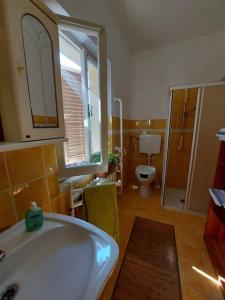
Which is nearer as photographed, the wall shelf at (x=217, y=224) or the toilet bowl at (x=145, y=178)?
the wall shelf at (x=217, y=224)

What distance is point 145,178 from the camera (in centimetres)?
228

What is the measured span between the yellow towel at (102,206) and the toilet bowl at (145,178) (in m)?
1.19

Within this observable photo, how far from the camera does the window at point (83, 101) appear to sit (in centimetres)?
115

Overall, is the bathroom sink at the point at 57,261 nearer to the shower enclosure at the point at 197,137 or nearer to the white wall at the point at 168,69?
the shower enclosure at the point at 197,137

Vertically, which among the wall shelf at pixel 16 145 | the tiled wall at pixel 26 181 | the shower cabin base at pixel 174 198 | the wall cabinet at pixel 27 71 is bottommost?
the shower cabin base at pixel 174 198

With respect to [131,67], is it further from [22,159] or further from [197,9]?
[22,159]

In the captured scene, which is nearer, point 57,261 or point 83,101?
point 57,261

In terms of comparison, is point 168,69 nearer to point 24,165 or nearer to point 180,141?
point 180,141

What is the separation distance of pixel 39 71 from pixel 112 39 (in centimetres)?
160

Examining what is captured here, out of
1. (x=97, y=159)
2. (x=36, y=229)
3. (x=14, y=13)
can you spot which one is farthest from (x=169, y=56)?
(x=36, y=229)

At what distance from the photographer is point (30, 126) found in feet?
1.90

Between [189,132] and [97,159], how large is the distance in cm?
197

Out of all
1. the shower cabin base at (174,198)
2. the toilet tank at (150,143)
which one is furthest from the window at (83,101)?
the shower cabin base at (174,198)

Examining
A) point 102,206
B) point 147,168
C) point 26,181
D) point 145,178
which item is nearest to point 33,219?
point 26,181
